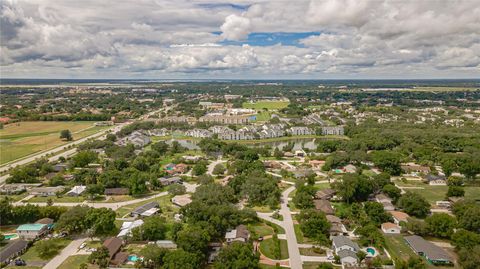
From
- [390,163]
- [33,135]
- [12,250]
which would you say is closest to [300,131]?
[390,163]

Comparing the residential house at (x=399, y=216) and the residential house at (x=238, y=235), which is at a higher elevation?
the residential house at (x=238, y=235)

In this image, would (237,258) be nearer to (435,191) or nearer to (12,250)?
(12,250)

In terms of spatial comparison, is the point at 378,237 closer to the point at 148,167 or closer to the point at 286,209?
the point at 286,209

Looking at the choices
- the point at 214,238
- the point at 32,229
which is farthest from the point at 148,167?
the point at 214,238

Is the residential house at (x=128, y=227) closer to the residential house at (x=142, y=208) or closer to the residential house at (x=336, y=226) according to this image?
the residential house at (x=142, y=208)

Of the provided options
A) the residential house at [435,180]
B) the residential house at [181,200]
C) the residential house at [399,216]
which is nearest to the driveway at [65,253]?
the residential house at [181,200]

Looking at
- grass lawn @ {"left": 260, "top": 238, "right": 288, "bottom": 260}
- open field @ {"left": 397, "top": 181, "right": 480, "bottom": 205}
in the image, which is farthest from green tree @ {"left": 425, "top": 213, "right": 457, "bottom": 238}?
grass lawn @ {"left": 260, "top": 238, "right": 288, "bottom": 260}
